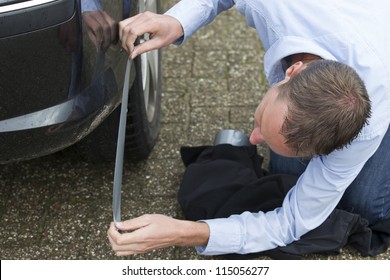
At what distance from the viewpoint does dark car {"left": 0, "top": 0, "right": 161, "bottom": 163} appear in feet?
5.57

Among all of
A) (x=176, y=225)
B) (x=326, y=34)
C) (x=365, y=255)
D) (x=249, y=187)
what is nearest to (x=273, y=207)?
(x=249, y=187)

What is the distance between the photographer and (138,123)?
254cm

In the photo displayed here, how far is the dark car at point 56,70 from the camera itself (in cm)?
170

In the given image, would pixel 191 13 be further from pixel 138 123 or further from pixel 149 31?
pixel 138 123

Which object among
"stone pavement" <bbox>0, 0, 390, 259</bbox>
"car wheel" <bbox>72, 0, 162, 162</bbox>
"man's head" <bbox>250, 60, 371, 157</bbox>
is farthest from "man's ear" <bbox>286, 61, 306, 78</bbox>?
"stone pavement" <bbox>0, 0, 390, 259</bbox>

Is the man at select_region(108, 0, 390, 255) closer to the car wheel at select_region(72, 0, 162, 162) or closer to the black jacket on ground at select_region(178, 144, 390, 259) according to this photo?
the black jacket on ground at select_region(178, 144, 390, 259)

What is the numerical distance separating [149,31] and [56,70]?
37 centimetres

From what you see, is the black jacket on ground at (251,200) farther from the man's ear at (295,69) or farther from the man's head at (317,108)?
the man's ear at (295,69)

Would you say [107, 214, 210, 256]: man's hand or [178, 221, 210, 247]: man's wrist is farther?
[178, 221, 210, 247]: man's wrist

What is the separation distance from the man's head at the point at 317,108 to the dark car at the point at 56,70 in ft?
1.58

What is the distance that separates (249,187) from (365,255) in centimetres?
45

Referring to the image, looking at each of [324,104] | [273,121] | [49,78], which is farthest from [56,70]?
[324,104]

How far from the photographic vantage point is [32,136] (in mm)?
→ 1897
